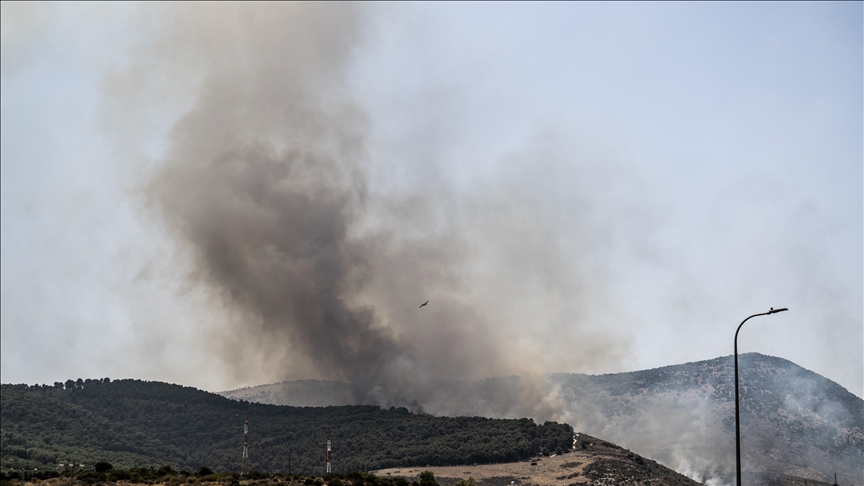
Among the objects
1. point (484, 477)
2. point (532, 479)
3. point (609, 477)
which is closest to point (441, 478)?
point (484, 477)

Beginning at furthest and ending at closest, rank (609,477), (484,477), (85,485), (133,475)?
1. (484,477)
2. (609,477)
3. (133,475)
4. (85,485)

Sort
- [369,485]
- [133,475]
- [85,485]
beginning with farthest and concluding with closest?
[369,485] < [133,475] < [85,485]

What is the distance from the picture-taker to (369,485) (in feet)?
336

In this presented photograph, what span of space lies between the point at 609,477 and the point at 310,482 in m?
102

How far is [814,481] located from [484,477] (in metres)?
88.2

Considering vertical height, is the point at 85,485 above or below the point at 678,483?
above

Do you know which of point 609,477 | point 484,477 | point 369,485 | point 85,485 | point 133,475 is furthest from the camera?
point 484,477

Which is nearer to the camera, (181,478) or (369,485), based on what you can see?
(181,478)

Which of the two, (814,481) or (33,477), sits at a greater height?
(33,477)

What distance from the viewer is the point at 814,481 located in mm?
197250

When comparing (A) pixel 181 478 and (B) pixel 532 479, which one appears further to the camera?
(B) pixel 532 479

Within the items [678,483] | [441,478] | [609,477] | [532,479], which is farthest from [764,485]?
[441,478]

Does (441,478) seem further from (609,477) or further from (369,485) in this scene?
(369,485)

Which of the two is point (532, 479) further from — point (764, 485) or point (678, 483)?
point (764, 485)
